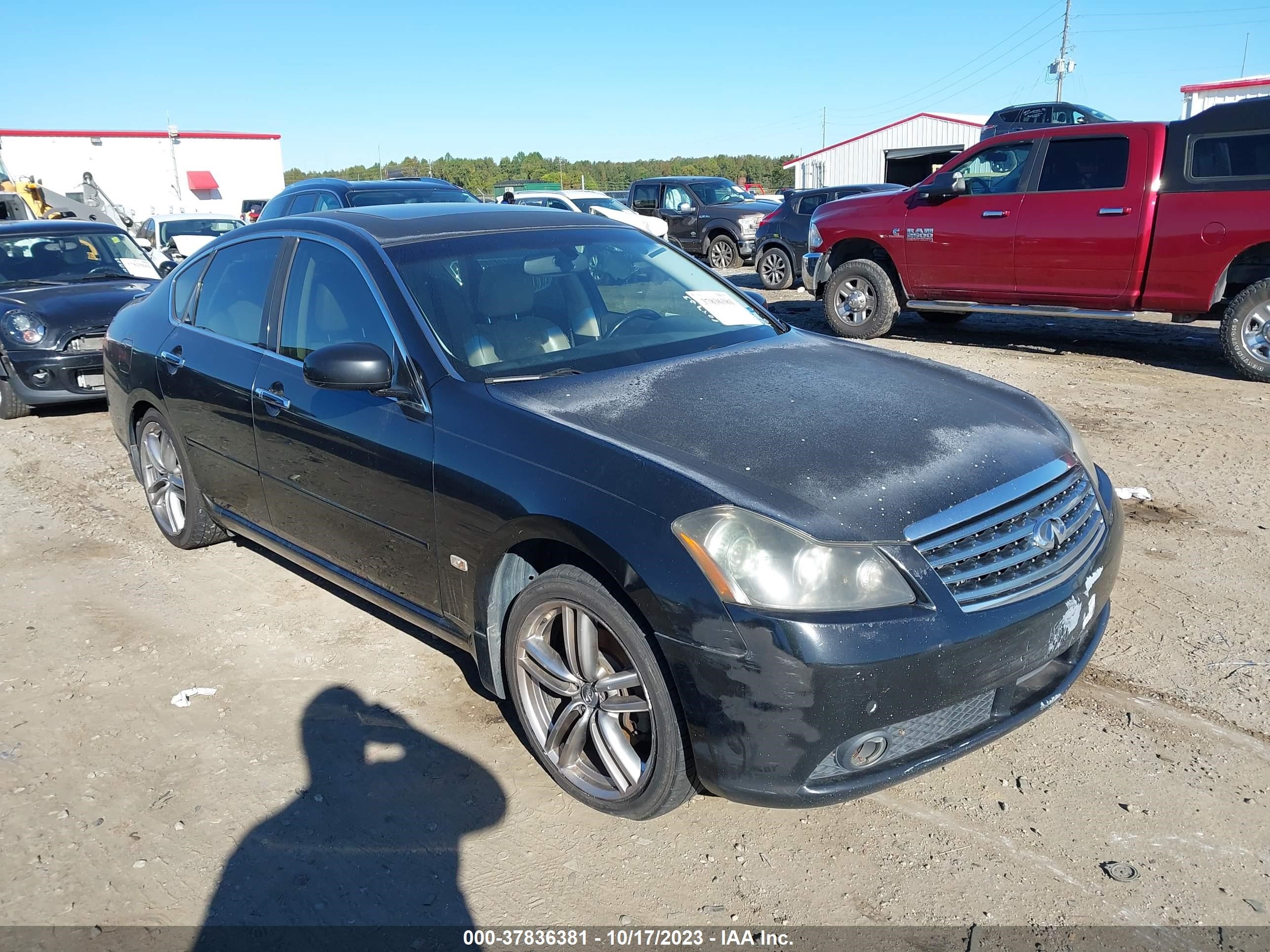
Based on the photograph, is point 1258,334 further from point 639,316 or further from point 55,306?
point 55,306

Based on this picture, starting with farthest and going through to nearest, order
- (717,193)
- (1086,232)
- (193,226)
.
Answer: (717,193), (193,226), (1086,232)

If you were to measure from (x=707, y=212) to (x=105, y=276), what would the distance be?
1197 centimetres

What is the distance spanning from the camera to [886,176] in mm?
31234

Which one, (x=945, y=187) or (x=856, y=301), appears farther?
(x=856, y=301)

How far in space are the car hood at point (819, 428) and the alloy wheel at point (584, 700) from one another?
1.73ft

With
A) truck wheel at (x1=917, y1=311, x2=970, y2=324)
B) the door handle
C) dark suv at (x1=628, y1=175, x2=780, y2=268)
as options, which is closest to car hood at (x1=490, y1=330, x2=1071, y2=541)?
the door handle

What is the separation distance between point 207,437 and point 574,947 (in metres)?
3.06

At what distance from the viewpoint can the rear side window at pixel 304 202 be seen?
10.1 meters

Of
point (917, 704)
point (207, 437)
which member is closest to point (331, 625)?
point (207, 437)

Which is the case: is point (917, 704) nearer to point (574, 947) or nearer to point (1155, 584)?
point (574, 947)

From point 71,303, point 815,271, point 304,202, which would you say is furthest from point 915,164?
point 71,303

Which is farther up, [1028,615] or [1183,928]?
[1028,615]

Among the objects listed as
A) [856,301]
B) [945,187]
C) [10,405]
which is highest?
[945,187]

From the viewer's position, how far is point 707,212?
62.0 ft
